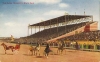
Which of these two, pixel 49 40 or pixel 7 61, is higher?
pixel 49 40

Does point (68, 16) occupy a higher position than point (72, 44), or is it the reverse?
point (68, 16)

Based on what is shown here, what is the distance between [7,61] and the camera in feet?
48.2

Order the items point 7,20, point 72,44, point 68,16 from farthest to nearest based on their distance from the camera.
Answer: point 68,16, point 72,44, point 7,20

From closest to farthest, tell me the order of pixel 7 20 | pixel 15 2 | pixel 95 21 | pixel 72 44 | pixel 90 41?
pixel 15 2 < pixel 7 20 < pixel 90 41 < pixel 72 44 < pixel 95 21

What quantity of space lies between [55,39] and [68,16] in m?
3.93

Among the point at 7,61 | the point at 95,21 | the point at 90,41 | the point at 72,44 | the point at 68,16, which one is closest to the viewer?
the point at 7,61

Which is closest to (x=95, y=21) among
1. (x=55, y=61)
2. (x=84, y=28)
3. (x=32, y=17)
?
(x=84, y=28)

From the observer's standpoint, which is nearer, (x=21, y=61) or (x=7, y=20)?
(x=21, y=61)

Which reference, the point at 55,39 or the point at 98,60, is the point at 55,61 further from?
the point at 55,39

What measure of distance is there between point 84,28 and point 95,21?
8.88 feet

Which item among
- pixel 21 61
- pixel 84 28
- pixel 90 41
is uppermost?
pixel 84 28

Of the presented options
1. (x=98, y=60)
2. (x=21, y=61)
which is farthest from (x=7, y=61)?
(x=98, y=60)

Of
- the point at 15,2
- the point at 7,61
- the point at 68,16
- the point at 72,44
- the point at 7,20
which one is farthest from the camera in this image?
the point at 68,16

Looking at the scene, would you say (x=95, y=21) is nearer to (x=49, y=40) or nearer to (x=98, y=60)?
(x=49, y=40)
